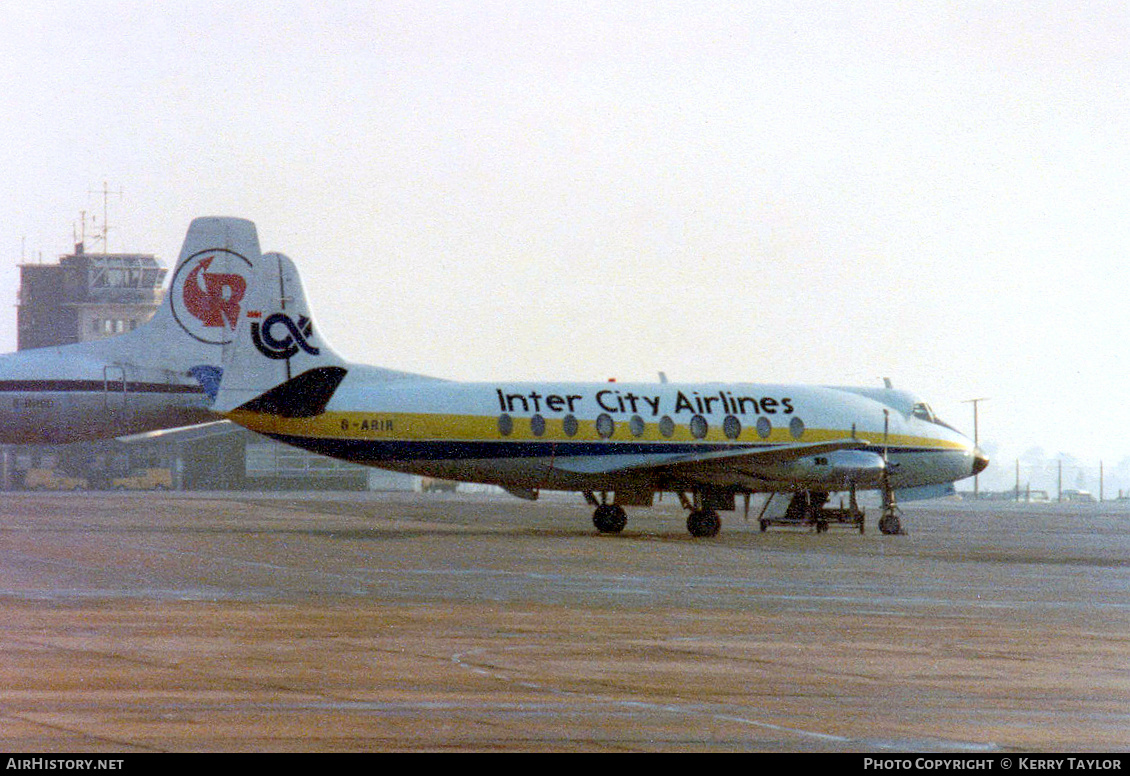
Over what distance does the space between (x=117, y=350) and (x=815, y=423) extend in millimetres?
32436

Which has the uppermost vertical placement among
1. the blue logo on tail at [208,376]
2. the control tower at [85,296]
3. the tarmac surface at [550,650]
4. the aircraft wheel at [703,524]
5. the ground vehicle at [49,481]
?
the control tower at [85,296]

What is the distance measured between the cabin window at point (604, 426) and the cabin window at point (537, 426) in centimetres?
164

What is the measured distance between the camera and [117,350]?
6625 centimetres

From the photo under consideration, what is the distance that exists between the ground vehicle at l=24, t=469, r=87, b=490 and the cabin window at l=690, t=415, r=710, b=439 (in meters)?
107

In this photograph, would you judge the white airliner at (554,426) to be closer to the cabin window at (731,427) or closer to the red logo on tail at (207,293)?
the cabin window at (731,427)

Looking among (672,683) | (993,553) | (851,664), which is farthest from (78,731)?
(993,553)

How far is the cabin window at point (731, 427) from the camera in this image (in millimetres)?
45594

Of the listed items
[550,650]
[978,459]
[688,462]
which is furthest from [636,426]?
[550,650]

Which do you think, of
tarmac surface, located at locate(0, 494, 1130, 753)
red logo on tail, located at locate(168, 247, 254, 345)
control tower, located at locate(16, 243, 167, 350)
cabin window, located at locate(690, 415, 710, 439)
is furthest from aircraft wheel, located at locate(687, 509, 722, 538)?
control tower, located at locate(16, 243, 167, 350)

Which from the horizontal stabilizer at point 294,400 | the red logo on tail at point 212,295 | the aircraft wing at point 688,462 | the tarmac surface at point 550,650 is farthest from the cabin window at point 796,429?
the red logo on tail at point 212,295

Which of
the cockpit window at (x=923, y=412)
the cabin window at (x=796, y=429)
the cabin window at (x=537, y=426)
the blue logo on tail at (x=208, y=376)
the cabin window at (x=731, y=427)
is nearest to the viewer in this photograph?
the cabin window at (x=537, y=426)

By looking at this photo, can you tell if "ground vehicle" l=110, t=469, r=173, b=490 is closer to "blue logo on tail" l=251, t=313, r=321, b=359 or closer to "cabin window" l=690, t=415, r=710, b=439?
"blue logo on tail" l=251, t=313, r=321, b=359
